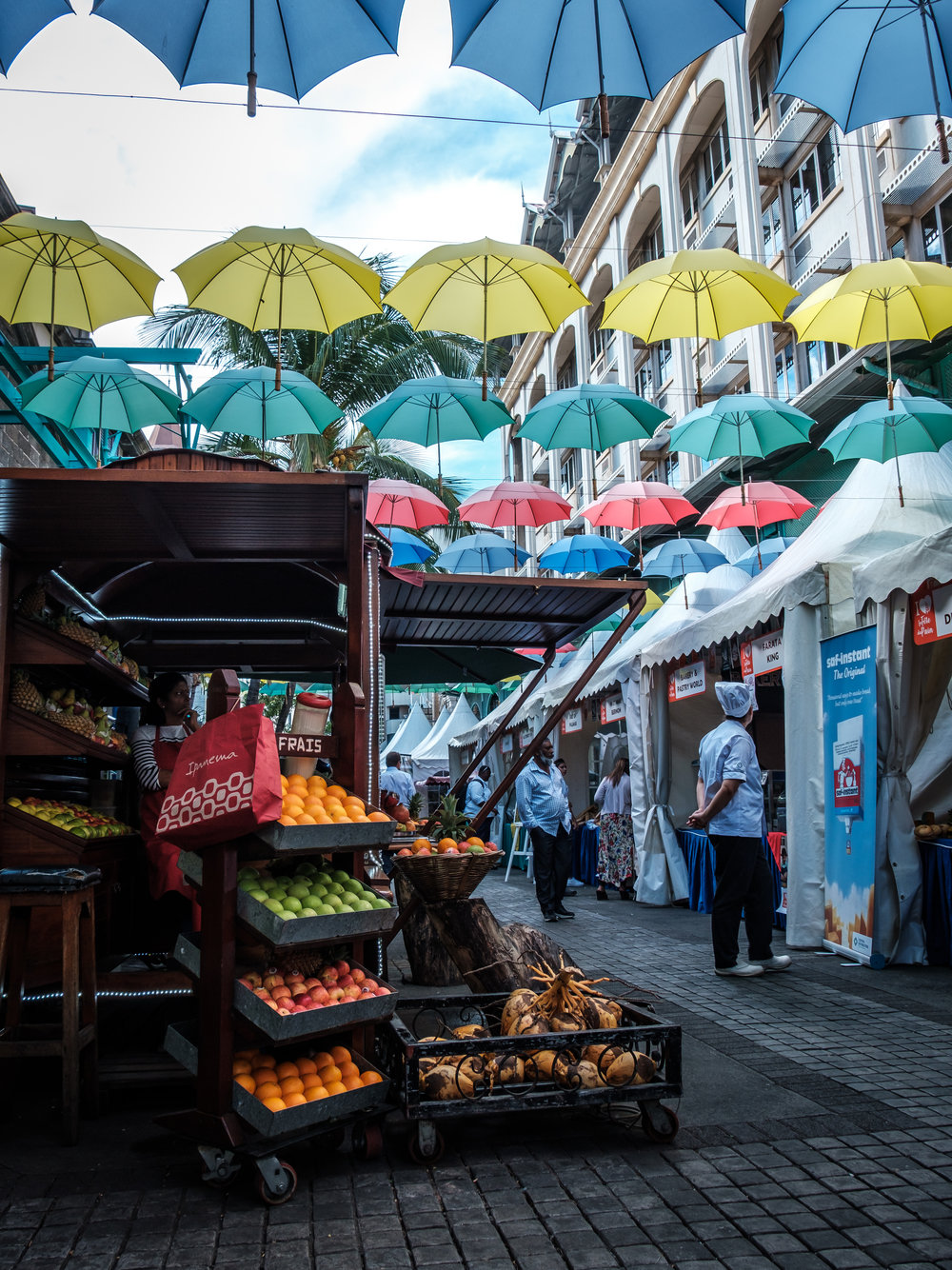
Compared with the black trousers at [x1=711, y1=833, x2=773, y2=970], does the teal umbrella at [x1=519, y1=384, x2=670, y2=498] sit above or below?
above

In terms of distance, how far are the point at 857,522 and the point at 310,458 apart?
11741 millimetres

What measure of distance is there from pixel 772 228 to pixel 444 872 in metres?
19.7

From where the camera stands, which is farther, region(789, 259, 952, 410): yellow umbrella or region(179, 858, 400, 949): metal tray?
region(789, 259, 952, 410): yellow umbrella

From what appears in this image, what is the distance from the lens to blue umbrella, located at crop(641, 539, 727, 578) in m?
16.2

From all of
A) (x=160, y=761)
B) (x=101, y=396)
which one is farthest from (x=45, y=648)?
(x=101, y=396)

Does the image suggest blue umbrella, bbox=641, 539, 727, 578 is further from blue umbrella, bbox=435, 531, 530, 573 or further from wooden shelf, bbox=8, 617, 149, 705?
wooden shelf, bbox=8, 617, 149, 705

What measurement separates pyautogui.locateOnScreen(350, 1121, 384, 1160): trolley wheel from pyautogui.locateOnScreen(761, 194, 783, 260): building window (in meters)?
20.3

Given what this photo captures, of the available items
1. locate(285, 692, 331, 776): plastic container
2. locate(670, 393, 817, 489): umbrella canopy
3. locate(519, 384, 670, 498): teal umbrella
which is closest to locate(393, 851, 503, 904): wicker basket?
locate(285, 692, 331, 776): plastic container

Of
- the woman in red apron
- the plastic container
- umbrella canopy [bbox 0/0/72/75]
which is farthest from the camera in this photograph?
the woman in red apron

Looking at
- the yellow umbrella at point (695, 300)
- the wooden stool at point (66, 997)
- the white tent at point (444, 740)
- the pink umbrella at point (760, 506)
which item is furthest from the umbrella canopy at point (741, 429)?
the white tent at point (444, 740)

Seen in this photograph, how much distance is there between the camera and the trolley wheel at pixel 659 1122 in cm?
385

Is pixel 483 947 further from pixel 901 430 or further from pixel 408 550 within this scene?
pixel 408 550

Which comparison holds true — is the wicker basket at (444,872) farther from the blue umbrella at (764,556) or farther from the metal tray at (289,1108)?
the blue umbrella at (764,556)

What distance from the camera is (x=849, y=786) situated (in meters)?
7.75
